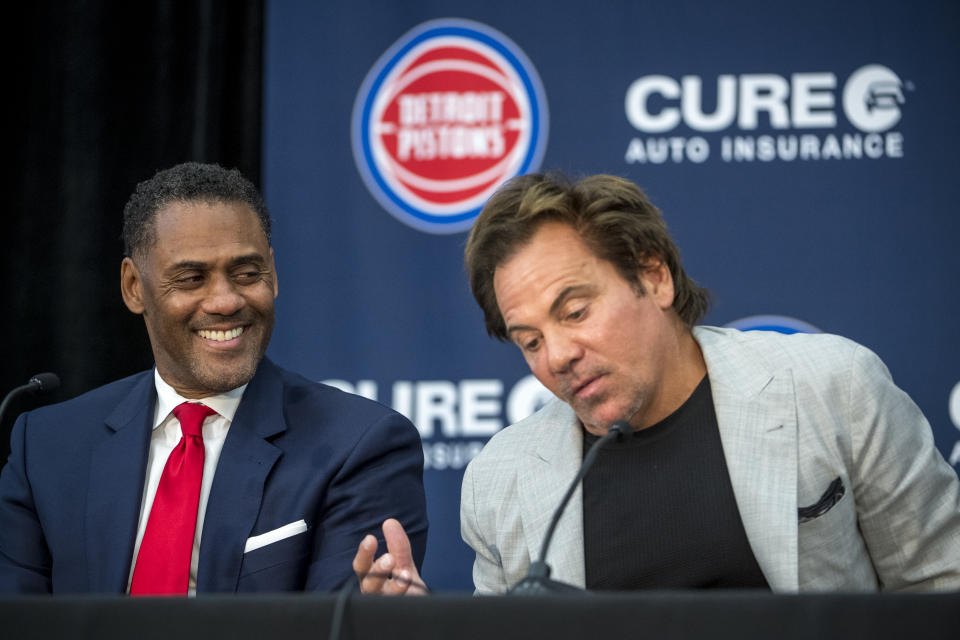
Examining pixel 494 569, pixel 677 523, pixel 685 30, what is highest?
pixel 685 30

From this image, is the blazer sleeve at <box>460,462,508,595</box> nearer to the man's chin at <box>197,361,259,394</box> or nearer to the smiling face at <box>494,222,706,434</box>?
the smiling face at <box>494,222,706,434</box>

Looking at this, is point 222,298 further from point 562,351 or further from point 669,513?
point 669,513

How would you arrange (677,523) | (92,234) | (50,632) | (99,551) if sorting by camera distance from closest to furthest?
1. (50,632)
2. (677,523)
3. (99,551)
4. (92,234)

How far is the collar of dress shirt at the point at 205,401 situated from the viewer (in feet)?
7.32

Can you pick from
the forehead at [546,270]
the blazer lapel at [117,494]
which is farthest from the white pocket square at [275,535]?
the forehead at [546,270]

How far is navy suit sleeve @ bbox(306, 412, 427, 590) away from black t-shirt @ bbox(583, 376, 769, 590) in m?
0.40

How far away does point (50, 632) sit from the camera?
3.59 feet

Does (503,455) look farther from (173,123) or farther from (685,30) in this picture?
(173,123)

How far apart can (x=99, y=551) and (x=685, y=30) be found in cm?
226

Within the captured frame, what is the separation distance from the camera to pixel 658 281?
2.11 metres

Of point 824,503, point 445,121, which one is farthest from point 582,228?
point 445,121

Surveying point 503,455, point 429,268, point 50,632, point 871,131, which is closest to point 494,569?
point 503,455

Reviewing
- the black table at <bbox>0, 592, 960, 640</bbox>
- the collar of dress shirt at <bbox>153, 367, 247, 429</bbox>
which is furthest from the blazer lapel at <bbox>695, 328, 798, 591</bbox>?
the collar of dress shirt at <bbox>153, 367, 247, 429</bbox>

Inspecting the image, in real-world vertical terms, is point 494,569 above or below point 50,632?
below
